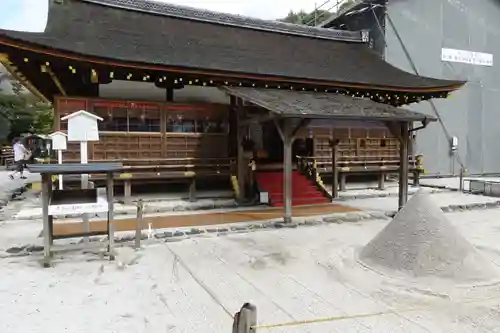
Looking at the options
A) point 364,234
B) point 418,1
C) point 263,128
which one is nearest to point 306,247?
point 364,234

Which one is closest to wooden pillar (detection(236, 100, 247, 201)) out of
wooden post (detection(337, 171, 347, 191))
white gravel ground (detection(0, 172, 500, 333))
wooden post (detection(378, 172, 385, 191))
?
white gravel ground (detection(0, 172, 500, 333))

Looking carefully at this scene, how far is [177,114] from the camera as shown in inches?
400

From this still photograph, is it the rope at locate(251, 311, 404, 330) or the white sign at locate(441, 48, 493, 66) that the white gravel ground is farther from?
the white sign at locate(441, 48, 493, 66)

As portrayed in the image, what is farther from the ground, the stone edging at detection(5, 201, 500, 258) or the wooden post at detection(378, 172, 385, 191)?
the wooden post at detection(378, 172, 385, 191)

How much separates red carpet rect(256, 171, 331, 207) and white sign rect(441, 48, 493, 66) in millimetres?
11797

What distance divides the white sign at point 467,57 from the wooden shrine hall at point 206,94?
726 cm

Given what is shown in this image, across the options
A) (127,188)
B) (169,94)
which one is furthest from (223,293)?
(169,94)

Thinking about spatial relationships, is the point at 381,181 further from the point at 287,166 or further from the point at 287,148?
the point at 287,148

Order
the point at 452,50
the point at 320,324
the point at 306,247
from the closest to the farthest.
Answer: the point at 320,324 < the point at 306,247 < the point at 452,50

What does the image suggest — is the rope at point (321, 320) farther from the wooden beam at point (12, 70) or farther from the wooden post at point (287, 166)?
the wooden beam at point (12, 70)

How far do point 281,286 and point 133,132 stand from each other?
21.6ft

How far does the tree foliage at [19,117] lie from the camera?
98.7 feet

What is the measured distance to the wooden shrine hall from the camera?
8.05 m

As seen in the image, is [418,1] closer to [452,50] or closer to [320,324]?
[452,50]
